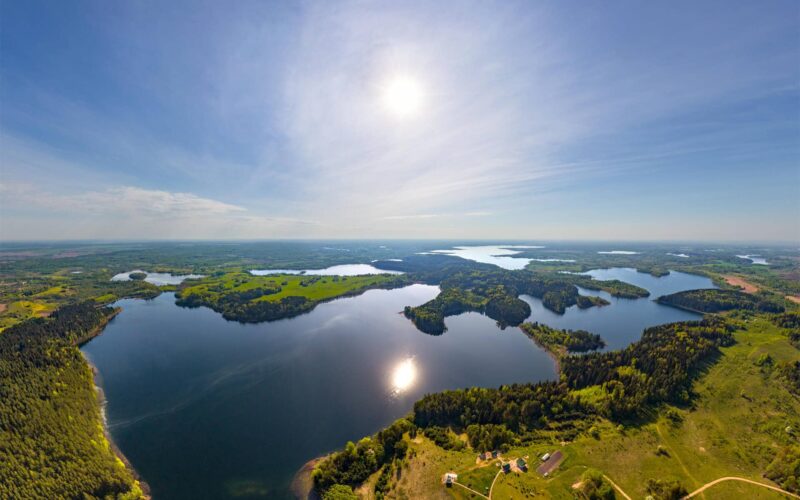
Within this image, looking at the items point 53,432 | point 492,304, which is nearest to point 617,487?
point 53,432

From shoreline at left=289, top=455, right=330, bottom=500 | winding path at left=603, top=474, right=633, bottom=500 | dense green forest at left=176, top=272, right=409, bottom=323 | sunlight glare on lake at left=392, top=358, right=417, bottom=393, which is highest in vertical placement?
dense green forest at left=176, top=272, right=409, bottom=323

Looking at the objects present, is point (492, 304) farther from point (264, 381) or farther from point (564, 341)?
point (264, 381)

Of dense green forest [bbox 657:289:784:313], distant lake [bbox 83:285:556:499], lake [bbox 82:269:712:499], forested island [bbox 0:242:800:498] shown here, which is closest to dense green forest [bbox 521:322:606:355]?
forested island [bbox 0:242:800:498]

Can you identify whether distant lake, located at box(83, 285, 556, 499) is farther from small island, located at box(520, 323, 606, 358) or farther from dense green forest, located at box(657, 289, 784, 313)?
dense green forest, located at box(657, 289, 784, 313)

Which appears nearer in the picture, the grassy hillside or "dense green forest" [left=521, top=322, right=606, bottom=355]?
the grassy hillside

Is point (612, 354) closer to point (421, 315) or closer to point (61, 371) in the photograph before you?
point (421, 315)

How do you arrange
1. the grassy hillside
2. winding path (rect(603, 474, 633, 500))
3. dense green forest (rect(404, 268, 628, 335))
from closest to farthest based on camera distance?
winding path (rect(603, 474, 633, 500)) → the grassy hillside → dense green forest (rect(404, 268, 628, 335))

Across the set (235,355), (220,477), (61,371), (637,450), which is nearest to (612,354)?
(637,450)

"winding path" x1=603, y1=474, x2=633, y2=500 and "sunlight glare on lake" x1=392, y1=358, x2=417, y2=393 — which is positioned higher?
"winding path" x1=603, y1=474, x2=633, y2=500
